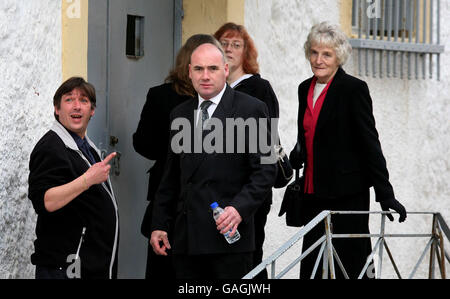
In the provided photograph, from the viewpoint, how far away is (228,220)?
14.4 feet

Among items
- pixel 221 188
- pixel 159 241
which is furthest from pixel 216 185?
pixel 159 241

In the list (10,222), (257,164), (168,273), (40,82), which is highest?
(40,82)

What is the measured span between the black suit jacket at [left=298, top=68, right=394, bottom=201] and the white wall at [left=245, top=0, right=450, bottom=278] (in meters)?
A: 1.93

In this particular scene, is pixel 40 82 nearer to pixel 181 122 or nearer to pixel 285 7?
pixel 181 122

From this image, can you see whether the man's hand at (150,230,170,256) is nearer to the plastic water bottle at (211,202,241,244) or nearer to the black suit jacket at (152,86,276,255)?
the black suit jacket at (152,86,276,255)

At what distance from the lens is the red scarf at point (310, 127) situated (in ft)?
17.8

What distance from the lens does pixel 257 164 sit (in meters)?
4.55

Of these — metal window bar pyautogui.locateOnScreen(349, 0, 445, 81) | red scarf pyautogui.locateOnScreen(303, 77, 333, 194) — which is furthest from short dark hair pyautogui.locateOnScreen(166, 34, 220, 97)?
metal window bar pyautogui.locateOnScreen(349, 0, 445, 81)

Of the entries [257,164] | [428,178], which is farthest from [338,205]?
[428,178]

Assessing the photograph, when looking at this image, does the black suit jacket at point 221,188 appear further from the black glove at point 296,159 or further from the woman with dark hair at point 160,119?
the black glove at point 296,159

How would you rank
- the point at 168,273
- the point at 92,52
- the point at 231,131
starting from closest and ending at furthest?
the point at 231,131 → the point at 168,273 → the point at 92,52

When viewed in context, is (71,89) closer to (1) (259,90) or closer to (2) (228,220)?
(2) (228,220)

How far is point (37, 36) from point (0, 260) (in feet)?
4.04

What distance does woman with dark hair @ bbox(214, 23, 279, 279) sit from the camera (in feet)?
18.7
